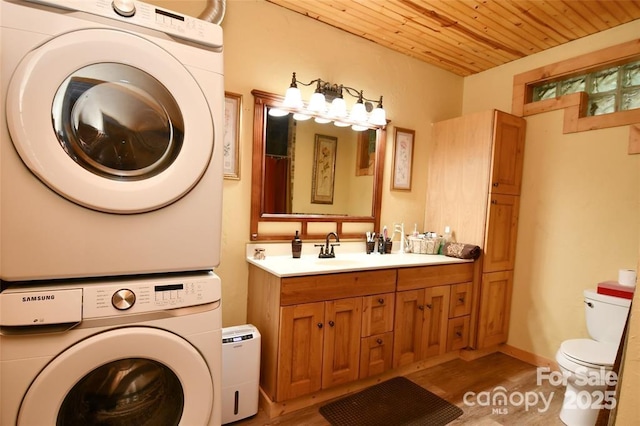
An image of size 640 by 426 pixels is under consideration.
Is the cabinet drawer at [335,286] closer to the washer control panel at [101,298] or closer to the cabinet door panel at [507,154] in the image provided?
the washer control panel at [101,298]

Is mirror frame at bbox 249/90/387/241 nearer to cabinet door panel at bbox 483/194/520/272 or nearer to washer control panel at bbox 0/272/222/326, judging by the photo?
washer control panel at bbox 0/272/222/326

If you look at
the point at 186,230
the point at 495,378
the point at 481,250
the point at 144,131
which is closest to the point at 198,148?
the point at 144,131

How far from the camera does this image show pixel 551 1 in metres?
2.04

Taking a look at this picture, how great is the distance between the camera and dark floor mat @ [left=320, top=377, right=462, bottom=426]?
181cm

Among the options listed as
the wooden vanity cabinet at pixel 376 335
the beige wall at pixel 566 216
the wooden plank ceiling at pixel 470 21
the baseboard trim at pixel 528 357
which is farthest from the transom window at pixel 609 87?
the wooden vanity cabinet at pixel 376 335

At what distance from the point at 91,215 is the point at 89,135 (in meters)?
0.26

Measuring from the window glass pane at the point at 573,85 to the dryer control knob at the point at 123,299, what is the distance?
3372 millimetres

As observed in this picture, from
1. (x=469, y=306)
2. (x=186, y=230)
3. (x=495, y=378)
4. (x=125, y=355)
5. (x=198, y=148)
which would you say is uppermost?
(x=198, y=148)

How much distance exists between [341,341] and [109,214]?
4.81 ft

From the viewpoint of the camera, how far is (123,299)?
1.02 meters

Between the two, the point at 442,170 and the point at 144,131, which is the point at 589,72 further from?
the point at 144,131

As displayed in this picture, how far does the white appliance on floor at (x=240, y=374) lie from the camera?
1.72m

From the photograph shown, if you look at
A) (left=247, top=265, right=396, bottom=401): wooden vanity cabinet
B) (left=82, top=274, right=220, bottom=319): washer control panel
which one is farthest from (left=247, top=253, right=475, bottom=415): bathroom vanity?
(left=82, top=274, right=220, bottom=319): washer control panel

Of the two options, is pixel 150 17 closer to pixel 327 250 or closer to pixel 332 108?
pixel 332 108
